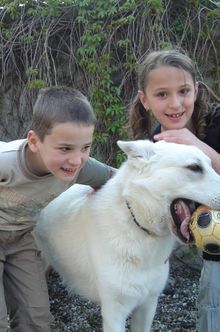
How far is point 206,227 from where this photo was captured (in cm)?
210

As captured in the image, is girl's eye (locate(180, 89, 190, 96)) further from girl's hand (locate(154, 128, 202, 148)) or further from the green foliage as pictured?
the green foliage

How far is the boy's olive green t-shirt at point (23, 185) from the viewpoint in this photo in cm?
241

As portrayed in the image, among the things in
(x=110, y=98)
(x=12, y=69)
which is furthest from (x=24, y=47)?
(x=110, y=98)

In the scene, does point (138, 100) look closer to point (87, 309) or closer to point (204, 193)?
point (204, 193)

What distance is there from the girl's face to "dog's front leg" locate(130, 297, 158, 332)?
91 centimetres

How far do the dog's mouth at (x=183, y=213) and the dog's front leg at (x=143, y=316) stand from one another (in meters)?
0.51

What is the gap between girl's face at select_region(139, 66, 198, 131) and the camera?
8.38 ft

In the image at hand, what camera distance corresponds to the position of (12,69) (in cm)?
430

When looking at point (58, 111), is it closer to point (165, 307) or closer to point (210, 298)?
point (210, 298)

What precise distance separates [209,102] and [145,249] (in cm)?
97

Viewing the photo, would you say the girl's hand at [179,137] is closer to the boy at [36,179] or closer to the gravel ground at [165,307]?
the boy at [36,179]

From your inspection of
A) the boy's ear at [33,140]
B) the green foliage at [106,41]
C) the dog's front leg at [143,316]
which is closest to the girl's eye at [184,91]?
the boy's ear at [33,140]

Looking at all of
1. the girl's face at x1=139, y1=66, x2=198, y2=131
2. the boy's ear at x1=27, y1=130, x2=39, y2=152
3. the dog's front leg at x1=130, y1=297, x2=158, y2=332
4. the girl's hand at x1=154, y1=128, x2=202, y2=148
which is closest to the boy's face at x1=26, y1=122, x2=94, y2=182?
the boy's ear at x1=27, y1=130, x2=39, y2=152

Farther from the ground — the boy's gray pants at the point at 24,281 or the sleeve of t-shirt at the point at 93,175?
the sleeve of t-shirt at the point at 93,175
